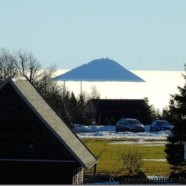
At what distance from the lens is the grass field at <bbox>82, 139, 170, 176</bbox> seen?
37831 millimetres

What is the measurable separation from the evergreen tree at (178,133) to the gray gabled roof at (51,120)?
15.3 feet

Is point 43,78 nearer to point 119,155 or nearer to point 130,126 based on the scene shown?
point 130,126

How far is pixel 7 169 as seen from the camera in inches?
1061

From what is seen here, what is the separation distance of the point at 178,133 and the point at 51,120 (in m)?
6.65

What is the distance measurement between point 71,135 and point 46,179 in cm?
351

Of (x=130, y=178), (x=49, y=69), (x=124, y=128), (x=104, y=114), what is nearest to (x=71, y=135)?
(x=130, y=178)

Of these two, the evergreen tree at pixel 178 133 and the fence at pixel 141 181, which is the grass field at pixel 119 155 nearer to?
the evergreen tree at pixel 178 133

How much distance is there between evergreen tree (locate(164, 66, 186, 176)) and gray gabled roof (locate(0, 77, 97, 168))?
4650 mm

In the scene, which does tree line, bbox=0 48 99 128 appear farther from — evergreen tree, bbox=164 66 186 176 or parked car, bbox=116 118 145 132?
evergreen tree, bbox=164 66 186 176

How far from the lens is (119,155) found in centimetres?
4534

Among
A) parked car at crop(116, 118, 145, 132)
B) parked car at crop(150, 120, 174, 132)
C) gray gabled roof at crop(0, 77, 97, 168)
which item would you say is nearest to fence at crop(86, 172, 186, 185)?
gray gabled roof at crop(0, 77, 97, 168)

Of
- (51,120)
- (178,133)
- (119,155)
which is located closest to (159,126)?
(119,155)

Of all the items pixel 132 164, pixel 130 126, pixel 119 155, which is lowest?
pixel 132 164

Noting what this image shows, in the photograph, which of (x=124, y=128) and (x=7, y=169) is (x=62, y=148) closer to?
(x=7, y=169)
